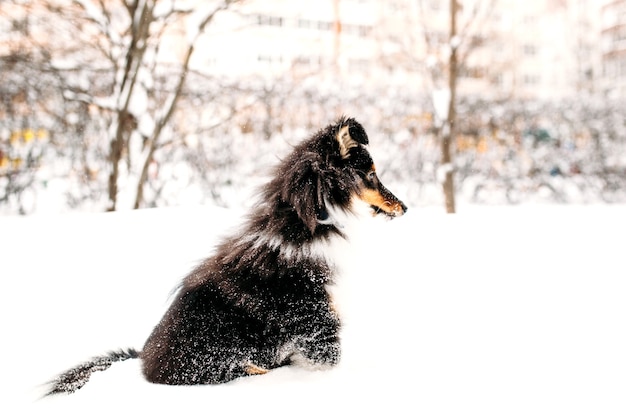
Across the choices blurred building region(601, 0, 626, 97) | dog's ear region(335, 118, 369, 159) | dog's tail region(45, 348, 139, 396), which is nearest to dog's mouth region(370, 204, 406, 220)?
dog's ear region(335, 118, 369, 159)

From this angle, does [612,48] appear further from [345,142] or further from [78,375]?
[78,375]

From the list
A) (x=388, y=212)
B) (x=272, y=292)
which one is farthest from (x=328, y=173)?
(x=272, y=292)

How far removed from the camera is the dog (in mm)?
2510

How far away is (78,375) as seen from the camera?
101 inches

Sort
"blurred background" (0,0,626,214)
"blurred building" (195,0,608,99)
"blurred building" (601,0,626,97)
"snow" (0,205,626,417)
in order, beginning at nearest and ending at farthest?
1. "snow" (0,205,626,417)
2. "blurred background" (0,0,626,214)
3. "blurred building" (195,0,608,99)
4. "blurred building" (601,0,626,97)

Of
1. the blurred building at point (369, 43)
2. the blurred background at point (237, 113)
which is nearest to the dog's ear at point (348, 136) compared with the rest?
the blurred background at point (237, 113)

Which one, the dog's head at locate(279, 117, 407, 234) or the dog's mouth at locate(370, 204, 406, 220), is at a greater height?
the dog's head at locate(279, 117, 407, 234)

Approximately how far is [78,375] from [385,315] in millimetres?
2068

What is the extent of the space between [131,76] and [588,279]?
5891mm

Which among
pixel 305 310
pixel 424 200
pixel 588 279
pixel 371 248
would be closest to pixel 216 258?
pixel 305 310

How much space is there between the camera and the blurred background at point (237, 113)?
686cm

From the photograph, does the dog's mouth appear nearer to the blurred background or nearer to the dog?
the dog

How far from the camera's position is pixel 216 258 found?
2.78 metres

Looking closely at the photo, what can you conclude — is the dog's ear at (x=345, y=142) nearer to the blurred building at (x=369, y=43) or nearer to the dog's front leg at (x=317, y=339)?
the dog's front leg at (x=317, y=339)
